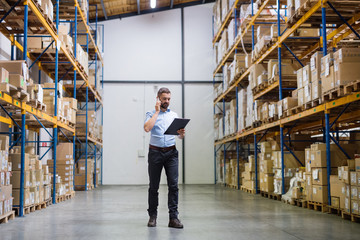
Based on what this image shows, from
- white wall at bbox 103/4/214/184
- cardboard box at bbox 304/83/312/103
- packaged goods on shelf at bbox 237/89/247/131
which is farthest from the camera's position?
white wall at bbox 103/4/214/184

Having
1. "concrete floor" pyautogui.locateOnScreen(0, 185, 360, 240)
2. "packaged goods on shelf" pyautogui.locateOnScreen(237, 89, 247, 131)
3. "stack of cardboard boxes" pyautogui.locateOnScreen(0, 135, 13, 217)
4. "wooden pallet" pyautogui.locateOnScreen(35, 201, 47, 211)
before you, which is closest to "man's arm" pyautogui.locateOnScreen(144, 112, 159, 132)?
"concrete floor" pyautogui.locateOnScreen(0, 185, 360, 240)

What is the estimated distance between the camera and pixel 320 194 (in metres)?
7.81

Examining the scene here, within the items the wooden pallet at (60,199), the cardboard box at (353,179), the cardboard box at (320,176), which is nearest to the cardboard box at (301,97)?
the cardboard box at (320,176)

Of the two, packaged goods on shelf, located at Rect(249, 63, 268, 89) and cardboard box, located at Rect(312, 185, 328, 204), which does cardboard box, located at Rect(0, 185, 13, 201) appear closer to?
cardboard box, located at Rect(312, 185, 328, 204)

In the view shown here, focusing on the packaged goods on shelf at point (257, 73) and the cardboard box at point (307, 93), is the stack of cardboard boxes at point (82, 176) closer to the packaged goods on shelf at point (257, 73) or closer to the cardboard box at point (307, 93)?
the packaged goods on shelf at point (257, 73)

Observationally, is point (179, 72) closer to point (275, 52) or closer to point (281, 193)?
point (275, 52)

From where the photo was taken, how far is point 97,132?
17.3 metres

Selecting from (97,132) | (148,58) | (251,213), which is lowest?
(251,213)

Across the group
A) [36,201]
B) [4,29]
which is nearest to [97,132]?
[4,29]

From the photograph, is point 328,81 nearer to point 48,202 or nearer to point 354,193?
point 354,193

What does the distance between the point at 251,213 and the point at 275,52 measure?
5.35m

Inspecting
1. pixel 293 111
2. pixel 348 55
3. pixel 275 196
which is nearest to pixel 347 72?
pixel 348 55

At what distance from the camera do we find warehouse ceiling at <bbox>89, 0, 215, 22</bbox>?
1875 cm

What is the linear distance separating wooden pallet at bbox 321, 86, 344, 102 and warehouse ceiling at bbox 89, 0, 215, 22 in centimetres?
1306
